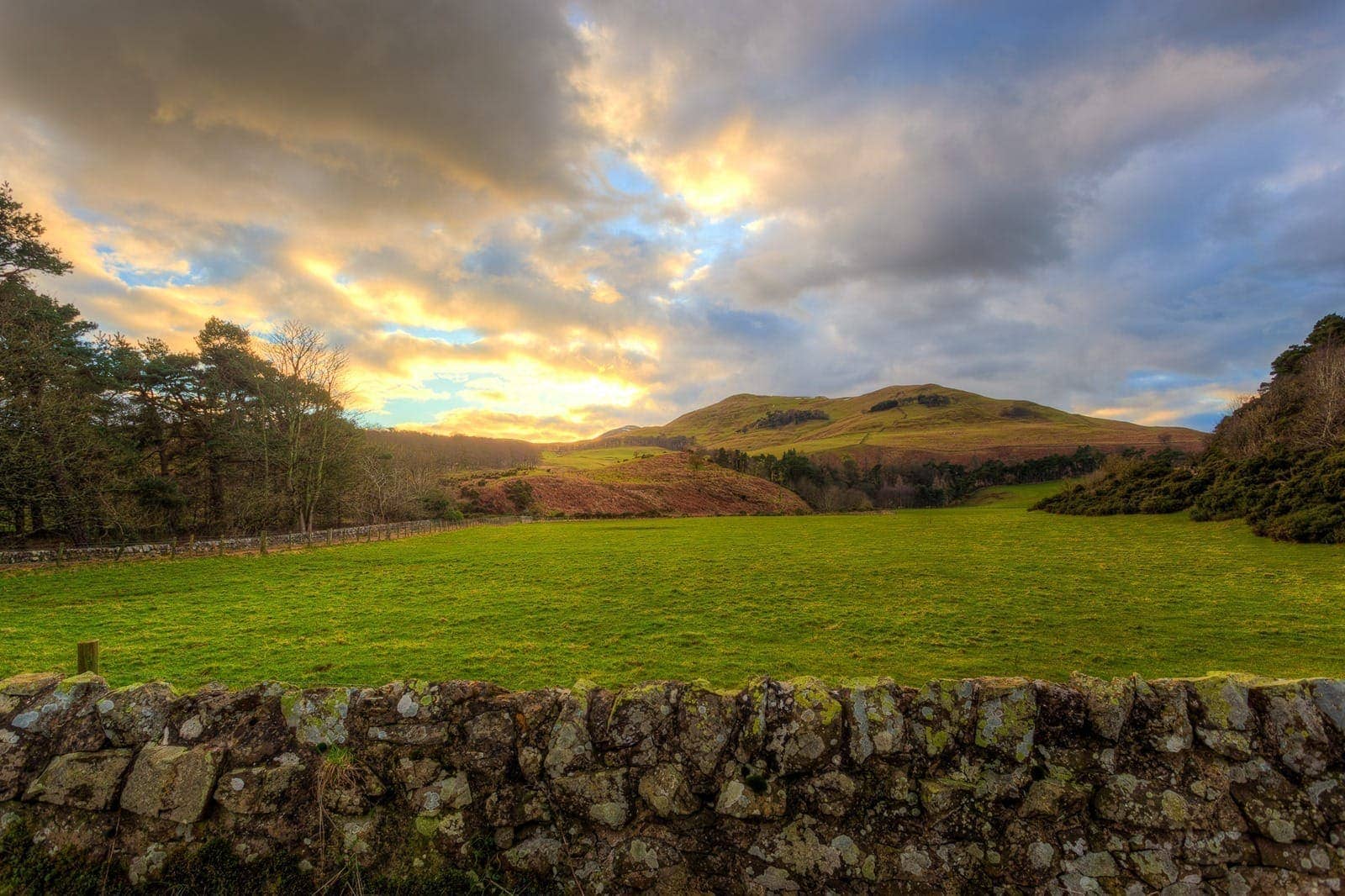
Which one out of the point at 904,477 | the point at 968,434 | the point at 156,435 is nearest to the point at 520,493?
the point at 156,435

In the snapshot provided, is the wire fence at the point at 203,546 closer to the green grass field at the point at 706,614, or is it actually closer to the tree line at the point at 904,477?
the green grass field at the point at 706,614

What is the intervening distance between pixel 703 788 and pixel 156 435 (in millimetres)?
45132

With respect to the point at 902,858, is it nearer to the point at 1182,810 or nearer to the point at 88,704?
the point at 1182,810

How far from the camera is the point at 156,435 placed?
31.9 meters

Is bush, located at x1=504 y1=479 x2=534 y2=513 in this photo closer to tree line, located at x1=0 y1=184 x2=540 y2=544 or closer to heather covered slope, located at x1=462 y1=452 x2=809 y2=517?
heather covered slope, located at x1=462 y1=452 x2=809 y2=517

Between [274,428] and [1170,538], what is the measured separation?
2080 inches

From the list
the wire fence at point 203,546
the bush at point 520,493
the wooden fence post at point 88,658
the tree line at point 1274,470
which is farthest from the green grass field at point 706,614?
the bush at point 520,493

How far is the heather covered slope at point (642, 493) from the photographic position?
218 ft

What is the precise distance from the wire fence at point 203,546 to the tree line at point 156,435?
147 centimetres

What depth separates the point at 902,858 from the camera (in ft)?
10.3

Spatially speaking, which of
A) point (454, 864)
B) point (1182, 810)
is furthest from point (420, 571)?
point (1182, 810)

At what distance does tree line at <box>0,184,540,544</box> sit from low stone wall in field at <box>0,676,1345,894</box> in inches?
1080

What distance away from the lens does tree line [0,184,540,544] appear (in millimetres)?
21000

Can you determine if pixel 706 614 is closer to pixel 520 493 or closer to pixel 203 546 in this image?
pixel 203 546
